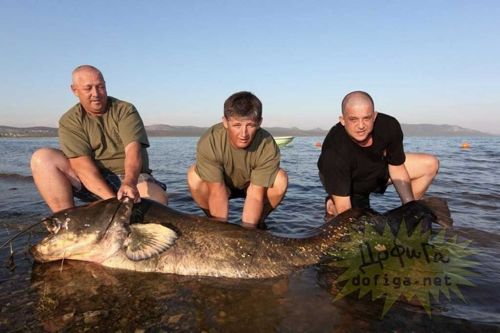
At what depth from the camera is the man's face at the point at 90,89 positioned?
4.75 meters

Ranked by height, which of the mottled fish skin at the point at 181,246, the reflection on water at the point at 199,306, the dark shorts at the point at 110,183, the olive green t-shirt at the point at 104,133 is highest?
the olive green t-shirt at the point at 104,133

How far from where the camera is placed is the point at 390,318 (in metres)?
2.90

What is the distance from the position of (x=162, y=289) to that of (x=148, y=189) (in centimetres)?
196

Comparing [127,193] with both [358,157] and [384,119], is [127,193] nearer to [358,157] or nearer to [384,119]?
[358,157]

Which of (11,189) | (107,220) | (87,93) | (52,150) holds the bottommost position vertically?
(11,189)

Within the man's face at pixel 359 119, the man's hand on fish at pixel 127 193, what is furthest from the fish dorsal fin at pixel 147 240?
the man's face at pixel 359 119

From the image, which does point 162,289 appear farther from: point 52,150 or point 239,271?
point 52,150

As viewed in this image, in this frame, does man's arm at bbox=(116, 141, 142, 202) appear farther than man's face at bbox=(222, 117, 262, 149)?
No

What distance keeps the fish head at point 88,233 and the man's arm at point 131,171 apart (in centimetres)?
8

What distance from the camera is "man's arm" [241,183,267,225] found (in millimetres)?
4836

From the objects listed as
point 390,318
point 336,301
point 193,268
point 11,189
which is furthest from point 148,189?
point 11,189

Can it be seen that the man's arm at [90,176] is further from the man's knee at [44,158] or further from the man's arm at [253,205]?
the man's arm at [253,205]

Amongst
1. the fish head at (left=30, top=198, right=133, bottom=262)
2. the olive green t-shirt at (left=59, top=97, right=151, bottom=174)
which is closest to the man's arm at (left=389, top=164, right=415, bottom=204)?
the olive green t-shirt at (left=59, top=97, right=151, bottom=174)

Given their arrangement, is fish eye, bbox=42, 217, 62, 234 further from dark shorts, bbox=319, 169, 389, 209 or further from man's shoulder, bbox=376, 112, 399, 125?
man's shoulder, bbox=376, 112, 399, 125
